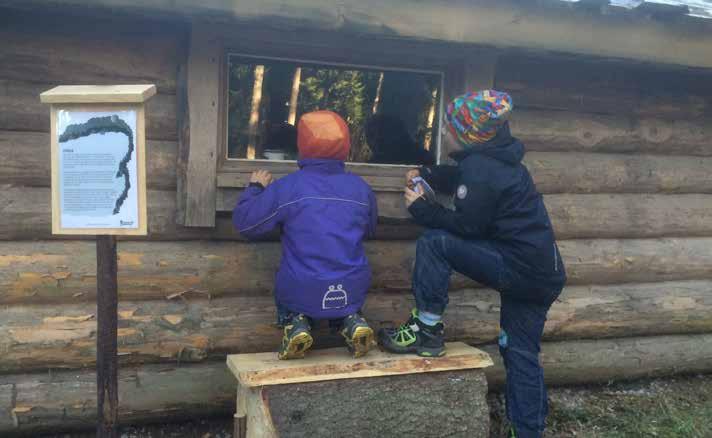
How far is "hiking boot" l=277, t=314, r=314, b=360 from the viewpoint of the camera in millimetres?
3107

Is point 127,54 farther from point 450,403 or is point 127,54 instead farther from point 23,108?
point 450,403

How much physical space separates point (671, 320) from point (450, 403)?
2.30m

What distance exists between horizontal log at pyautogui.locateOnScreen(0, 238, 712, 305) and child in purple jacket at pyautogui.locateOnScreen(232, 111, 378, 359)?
52cm

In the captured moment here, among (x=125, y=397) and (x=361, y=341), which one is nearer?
(x=361, y=341)

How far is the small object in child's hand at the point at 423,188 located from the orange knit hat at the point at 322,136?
52 cm

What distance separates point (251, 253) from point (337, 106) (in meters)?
1.07

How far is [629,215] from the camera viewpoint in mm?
4574

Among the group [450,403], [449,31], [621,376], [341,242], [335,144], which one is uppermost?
[449,31]

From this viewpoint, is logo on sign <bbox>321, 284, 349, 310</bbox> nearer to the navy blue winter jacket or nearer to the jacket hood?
the navy blue winter jacket

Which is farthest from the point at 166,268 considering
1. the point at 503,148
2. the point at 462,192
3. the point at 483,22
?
the point at 483,22

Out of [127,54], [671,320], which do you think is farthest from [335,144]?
[671,320]

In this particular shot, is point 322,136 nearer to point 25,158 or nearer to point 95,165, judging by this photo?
point 95,165

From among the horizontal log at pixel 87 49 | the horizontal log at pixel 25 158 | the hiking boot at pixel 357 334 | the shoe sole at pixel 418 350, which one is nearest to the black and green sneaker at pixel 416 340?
the shoe sole at pixel 418 350

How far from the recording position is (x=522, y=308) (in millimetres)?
3471
